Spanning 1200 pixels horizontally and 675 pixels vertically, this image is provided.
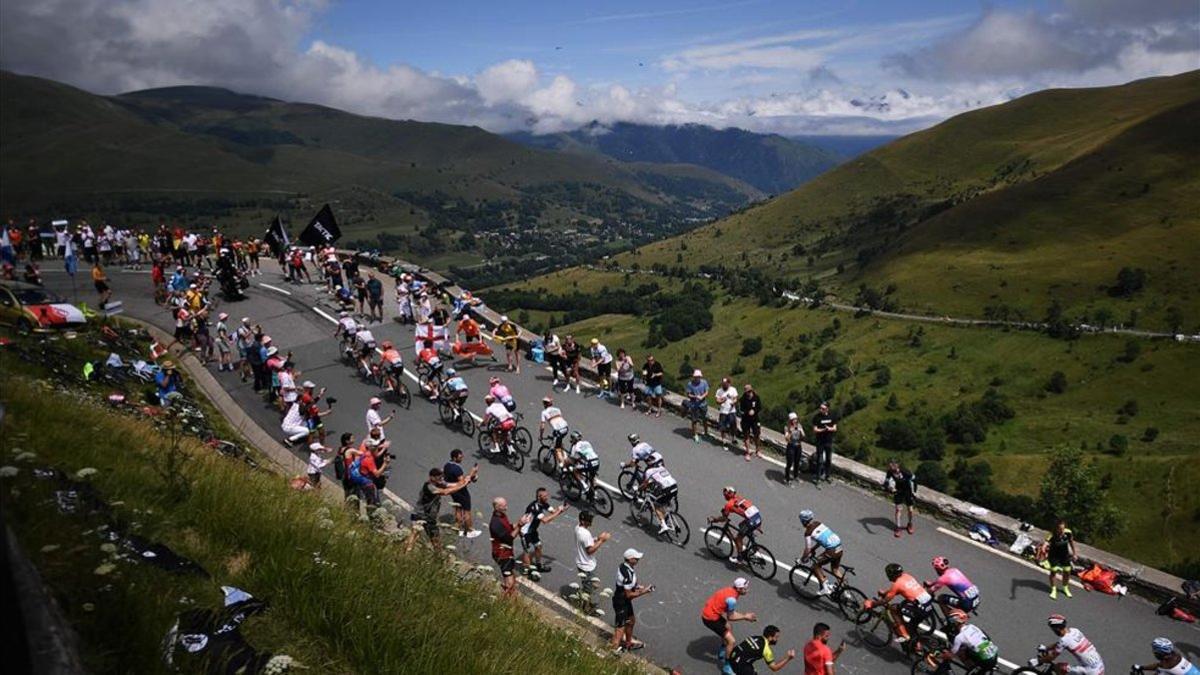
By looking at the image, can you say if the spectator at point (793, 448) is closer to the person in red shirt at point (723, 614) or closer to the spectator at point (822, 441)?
the spectator at point (822, 441)

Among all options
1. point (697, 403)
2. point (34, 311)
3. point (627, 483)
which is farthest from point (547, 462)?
point (34, 311)

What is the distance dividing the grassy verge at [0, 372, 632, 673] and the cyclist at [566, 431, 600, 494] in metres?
6.43

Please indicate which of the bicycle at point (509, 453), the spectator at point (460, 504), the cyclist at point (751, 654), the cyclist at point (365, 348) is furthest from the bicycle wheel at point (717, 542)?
the cyclist at point (365, 348)

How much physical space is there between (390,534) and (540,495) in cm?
398

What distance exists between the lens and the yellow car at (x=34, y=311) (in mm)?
20109

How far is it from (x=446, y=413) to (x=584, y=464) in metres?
5.53

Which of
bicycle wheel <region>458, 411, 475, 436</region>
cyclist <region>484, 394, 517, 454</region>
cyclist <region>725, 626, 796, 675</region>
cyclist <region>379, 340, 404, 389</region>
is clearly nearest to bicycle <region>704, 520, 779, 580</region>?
cyclist <region>725, 626, 796, 675</region>

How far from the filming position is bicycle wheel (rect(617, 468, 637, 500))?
49.4ft

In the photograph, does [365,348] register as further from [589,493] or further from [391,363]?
[589,493]

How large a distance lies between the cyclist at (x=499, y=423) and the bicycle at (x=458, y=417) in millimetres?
1708

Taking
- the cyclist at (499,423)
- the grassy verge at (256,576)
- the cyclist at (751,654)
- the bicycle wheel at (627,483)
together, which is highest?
the grassy verge at (256,576)

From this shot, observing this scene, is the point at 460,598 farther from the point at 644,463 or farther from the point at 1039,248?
the point at 1039,248

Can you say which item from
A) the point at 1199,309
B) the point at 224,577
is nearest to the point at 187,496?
the point at 224,577

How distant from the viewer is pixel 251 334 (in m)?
A: 20.9
